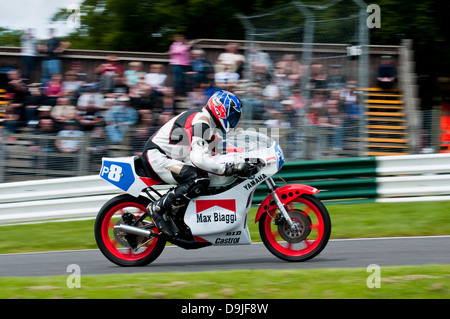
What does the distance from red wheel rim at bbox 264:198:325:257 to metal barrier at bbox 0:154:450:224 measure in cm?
360

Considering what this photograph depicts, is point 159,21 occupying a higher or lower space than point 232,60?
higher

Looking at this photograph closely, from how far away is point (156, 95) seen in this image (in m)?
12.5

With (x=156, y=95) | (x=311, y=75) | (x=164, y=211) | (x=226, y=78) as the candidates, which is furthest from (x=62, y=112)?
(x=164, y=211)

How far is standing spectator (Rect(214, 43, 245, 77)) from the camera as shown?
1265 centimetres

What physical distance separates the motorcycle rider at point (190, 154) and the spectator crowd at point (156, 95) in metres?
3.74

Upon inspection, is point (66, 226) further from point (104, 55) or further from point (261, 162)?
point (104, 55)

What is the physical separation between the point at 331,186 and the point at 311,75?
1752 millimetres

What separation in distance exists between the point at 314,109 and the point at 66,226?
162 inches

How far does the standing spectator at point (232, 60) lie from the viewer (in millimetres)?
12648

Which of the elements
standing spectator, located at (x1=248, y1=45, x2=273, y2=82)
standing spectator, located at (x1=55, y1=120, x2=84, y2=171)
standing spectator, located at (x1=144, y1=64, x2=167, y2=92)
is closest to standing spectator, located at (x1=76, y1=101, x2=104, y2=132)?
standing spectator, located at (x1=55, y1=120, x2=84, y2=171)

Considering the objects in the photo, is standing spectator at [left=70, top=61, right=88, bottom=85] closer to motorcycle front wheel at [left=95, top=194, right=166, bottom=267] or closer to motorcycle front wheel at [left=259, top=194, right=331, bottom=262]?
motorcycle front wheel at [left=95, top=194, right=166, bottom=267]

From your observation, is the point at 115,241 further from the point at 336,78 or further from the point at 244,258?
the point at 336,78

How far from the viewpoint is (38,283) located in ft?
20.4
